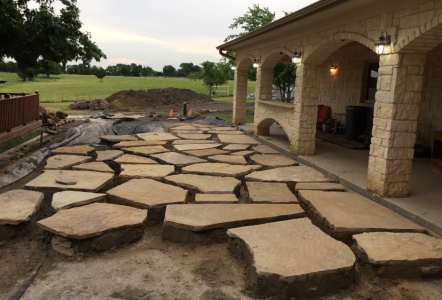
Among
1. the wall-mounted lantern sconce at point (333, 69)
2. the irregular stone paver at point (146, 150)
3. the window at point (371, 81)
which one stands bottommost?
the irregular stone paver at point (146, 150)

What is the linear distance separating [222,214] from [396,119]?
2.88 m

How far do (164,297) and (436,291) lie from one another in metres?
2.52

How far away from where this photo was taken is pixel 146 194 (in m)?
5.30

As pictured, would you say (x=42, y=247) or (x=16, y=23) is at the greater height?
(x=16, y=23)

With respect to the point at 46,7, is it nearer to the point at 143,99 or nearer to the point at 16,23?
the point at 16,23

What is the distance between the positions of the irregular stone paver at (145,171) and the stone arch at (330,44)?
3868mm

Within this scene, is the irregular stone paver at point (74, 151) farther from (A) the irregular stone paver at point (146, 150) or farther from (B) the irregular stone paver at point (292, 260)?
(B) the irregular stone paver at point (292, 260)

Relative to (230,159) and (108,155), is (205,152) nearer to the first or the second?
(230,159)

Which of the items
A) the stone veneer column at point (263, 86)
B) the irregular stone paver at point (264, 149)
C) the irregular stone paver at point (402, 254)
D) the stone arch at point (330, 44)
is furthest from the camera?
the stone veneer column at point (263, 86)

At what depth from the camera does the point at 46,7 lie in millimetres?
9672

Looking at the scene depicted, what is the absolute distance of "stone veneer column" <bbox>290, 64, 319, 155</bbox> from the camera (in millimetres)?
8305

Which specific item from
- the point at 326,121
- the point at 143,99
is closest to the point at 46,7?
the point at 326,121

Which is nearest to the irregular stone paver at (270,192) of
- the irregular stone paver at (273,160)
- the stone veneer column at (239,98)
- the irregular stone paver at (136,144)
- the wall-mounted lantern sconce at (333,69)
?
the irregular stone paver at (273,160)

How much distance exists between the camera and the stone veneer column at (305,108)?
830 centimetres
